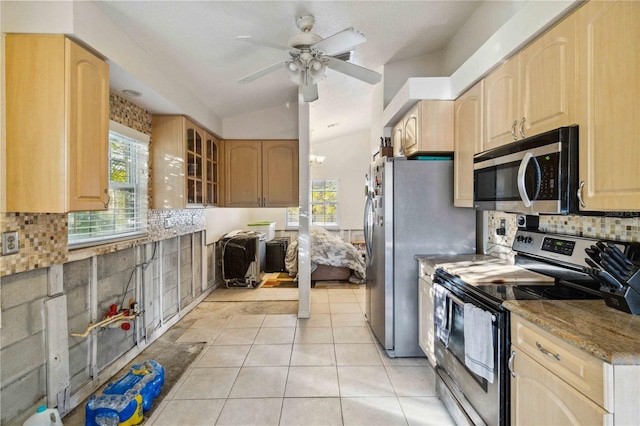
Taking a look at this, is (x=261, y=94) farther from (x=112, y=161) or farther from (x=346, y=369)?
(x=346, y=369)

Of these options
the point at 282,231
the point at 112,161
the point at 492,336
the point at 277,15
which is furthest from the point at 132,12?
the point at 282,231

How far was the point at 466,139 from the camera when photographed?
2283 mm

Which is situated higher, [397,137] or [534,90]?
[397,137]

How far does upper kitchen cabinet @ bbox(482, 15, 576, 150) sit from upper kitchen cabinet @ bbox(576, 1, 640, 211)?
6 centimetres

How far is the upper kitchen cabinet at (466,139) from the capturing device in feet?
6.95

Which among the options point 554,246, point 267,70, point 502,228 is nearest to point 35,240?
point 267,70

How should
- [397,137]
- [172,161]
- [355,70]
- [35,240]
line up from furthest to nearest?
[397,137], [172,161], [355,70], [35,240]

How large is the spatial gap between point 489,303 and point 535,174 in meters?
0.68

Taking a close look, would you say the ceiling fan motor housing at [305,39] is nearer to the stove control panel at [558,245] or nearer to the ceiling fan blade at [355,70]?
the ceiling fan blade at [355,70]

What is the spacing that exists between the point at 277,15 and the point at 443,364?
270cm

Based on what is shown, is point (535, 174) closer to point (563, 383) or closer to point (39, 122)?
point (563, 383)

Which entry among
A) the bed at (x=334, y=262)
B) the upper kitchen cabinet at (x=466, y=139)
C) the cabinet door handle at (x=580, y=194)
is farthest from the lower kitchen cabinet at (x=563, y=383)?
the bed at (x=334, y=262)

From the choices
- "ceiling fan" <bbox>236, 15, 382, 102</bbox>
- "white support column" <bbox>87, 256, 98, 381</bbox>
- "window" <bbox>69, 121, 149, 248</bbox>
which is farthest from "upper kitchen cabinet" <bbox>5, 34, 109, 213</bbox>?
"ceiling fan" <bbox>236, 15, 382, 102</bbox>

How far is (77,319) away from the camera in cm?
207
